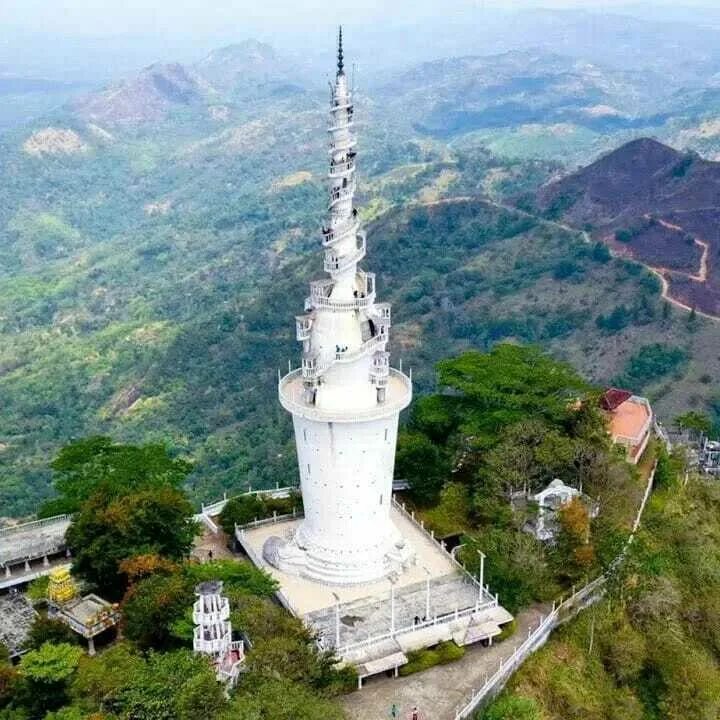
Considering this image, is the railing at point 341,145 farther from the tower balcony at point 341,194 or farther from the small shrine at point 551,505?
the small shrine at point 551,505

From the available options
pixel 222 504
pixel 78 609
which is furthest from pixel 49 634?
pixel 222 504

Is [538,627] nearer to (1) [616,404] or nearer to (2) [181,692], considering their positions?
(2) [181,692]

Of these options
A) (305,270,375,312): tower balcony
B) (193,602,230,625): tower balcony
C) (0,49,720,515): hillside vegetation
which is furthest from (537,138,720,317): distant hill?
(193,602,230,625): tower balcony

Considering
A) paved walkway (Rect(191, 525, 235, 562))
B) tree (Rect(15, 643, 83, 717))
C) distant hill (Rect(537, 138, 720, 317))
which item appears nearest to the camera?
tree (Rect(15, 643, 83, 717))

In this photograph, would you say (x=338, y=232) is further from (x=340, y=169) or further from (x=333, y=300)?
(x=333, y=300)

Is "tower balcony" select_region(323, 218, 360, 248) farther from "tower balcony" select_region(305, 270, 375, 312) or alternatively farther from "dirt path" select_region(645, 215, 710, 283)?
"dirt path" select_region(645, 215, 710, 283)
